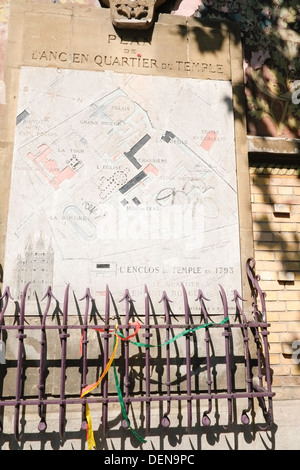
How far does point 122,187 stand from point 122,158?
13.8 inches

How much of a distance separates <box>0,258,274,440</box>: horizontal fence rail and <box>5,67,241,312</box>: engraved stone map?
0.81ft

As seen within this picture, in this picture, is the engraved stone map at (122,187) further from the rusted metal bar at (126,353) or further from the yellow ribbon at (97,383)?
the yellow ribbon at (97,383)

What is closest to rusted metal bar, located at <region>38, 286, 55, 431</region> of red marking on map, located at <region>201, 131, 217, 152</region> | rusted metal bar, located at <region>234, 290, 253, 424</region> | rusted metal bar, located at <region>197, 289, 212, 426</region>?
rusted metal bar, located at <region>197, 289, 212, 426</region>

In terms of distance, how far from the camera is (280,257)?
4.64 meters

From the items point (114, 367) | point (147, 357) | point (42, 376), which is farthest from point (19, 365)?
point (147, 357)

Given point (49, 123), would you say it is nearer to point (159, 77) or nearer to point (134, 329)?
point (159, 77)

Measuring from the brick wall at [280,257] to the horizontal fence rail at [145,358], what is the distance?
0.23m

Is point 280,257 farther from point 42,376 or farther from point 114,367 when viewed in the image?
point 42,376

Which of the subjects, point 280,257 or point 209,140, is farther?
point 209,140

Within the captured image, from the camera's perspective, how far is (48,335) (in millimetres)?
4062

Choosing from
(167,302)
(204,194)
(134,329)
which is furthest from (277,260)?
(134,329)

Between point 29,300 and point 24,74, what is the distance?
2648 millimetres

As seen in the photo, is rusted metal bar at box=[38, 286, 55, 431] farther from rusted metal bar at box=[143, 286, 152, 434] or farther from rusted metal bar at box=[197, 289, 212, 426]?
rusted metal bar at box=[197, 289, 212, 426]

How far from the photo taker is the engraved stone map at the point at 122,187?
4285 millimetres
